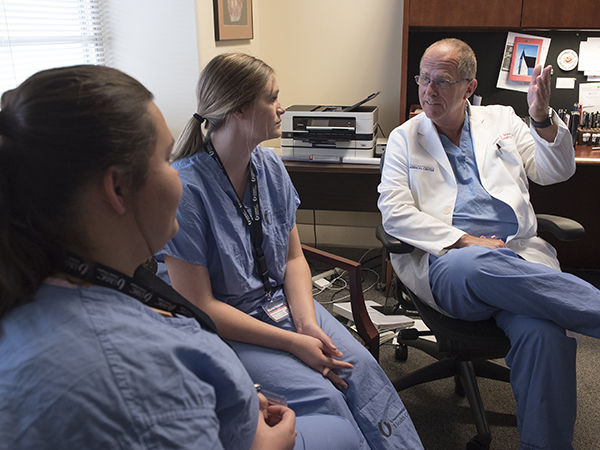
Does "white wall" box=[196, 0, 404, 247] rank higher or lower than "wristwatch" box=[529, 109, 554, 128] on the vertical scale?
higher

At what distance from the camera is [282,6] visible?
305 centimetres

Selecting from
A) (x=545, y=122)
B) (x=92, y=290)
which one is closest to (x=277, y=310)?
(x=92, y=290)

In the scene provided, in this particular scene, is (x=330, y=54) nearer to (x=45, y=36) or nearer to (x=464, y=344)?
(x=45, y=36)

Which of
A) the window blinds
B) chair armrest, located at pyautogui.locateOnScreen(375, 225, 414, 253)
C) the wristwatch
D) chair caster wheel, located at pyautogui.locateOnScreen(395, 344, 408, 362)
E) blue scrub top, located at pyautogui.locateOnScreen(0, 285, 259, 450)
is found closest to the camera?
blue scrub top, located at pyautogui.locateOnScreen(0, 285, 259, 450)

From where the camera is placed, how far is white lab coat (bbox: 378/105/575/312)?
1.73m

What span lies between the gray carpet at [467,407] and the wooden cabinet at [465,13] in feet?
5.22

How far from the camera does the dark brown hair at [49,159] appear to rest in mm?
627

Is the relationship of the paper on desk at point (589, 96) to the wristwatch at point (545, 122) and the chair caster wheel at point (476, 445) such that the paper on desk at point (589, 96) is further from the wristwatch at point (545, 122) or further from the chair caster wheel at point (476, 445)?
the chair caster wheel at point (476, 445)

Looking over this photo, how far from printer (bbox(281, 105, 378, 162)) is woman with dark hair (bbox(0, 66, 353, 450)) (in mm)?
1848

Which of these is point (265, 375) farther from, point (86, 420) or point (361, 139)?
point (361, 139)

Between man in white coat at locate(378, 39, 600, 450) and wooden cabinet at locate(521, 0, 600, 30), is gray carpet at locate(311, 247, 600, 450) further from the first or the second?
wooden cabinet at locate(521, 0, 600, 30)

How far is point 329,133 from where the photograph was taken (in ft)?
8.33

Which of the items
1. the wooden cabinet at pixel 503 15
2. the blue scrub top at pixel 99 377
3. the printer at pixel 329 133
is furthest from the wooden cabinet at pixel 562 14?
the blue scrub top at pixel 99 377

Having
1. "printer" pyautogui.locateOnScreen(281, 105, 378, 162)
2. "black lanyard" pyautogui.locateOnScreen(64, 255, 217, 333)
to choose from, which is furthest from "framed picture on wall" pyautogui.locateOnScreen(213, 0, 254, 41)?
"black lanyard" pyautogui.locateOnScreen(64, 255, 217, 333)
